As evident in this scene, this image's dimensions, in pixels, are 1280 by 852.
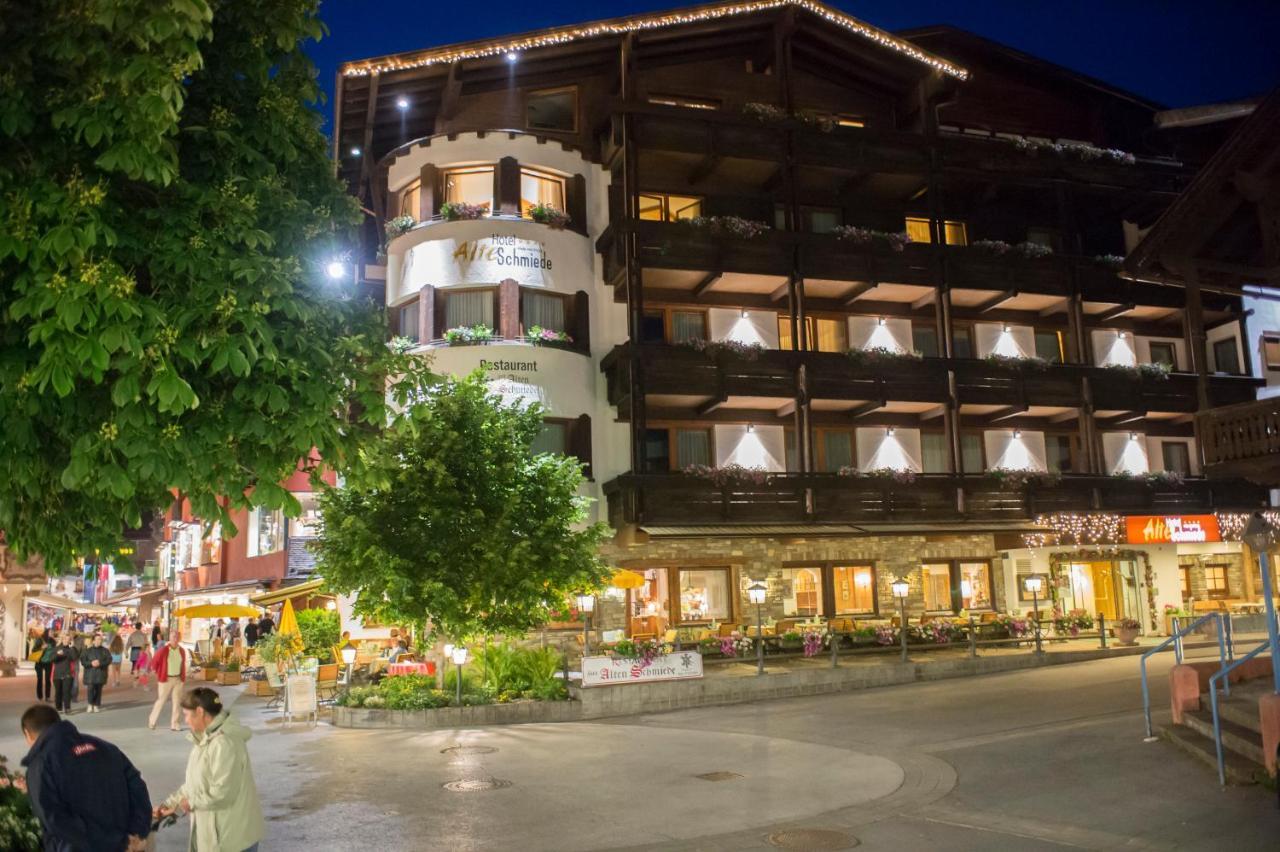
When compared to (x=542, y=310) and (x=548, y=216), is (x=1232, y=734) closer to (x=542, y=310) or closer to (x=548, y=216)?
(x=542, y=310)

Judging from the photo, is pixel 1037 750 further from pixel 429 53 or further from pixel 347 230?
pixel 429 53

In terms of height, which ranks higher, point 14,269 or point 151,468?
point 14,269

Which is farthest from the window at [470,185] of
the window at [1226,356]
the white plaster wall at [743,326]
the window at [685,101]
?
the window at [1226,356]

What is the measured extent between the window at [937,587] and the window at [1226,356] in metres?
12.9

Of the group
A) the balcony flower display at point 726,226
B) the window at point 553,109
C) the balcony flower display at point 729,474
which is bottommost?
the balcony flower display at point 729,474

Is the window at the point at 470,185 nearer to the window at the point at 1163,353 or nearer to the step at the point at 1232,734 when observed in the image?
the step at the point at 1232,734

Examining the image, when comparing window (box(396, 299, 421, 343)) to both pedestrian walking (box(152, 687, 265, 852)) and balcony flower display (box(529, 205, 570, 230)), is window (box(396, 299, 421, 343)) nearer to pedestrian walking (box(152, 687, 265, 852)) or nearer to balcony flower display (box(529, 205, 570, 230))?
balcony flower display (box(529, 205, 570, 230))

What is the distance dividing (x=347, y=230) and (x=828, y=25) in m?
27.6

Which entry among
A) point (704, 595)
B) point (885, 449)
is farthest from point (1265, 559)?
point (885, 449)

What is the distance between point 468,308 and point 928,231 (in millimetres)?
16239

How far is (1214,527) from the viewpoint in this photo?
1334 inches

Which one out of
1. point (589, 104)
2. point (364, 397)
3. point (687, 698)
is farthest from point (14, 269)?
point (589, 104)

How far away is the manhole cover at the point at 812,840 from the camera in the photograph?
10148 mm

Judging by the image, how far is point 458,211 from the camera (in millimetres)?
29562
